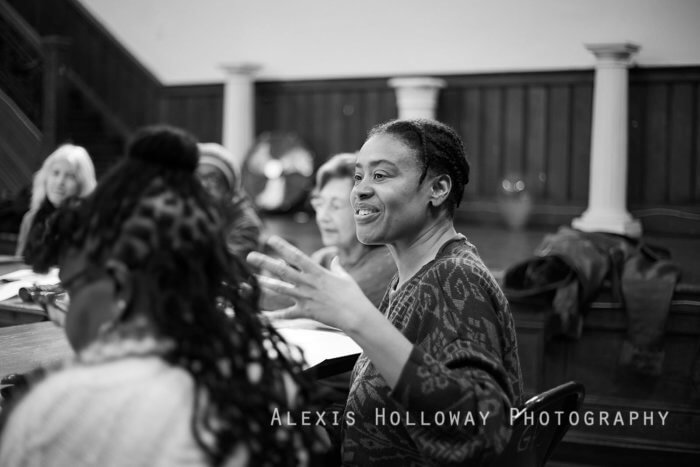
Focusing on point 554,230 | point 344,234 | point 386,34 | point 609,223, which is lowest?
point 554,230

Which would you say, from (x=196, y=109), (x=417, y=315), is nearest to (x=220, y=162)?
(x=417, y=315)

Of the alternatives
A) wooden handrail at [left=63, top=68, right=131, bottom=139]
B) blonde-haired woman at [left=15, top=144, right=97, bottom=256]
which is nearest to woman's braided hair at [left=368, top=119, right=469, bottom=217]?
blonde-haired woman at [left=15, top=144, right=97, bottom=256]

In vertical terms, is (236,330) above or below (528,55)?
below

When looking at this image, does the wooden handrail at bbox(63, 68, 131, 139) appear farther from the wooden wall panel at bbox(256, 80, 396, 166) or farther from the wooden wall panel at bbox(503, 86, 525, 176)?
the wooden wall panel at bbox(503, 86, 525, 176)

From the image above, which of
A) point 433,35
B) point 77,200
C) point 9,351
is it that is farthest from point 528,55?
point 77,200

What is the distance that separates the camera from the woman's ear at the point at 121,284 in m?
1.16

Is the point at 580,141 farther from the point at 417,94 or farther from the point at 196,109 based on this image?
the point at 196,109

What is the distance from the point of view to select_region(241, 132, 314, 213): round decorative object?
307 inches

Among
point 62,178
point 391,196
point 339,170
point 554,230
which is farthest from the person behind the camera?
point 554,230

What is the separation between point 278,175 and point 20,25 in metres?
2.49

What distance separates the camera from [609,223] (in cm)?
637

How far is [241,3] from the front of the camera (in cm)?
833

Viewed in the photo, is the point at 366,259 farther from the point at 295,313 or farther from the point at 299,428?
the point at 299,428

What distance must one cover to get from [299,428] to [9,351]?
1.15m
